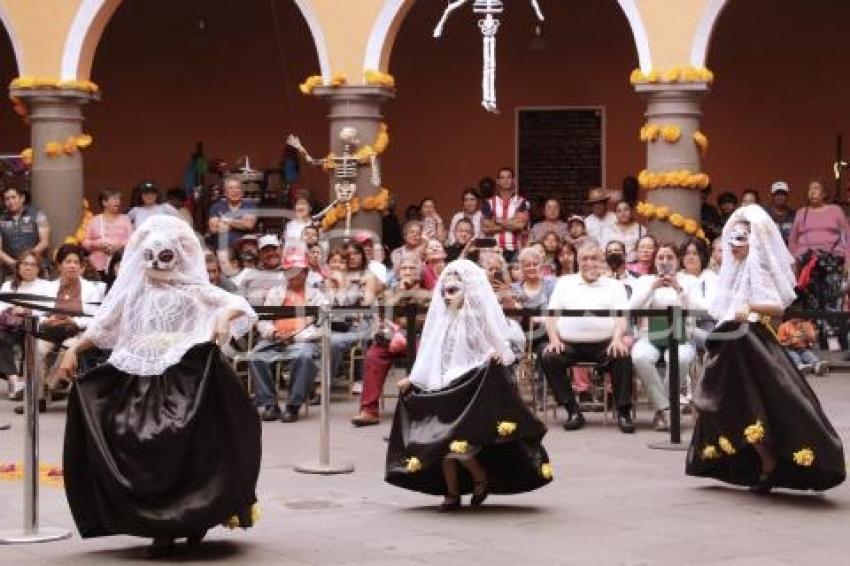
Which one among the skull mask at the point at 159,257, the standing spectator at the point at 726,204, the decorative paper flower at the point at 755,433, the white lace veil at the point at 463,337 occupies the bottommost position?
the decorative paper flower at the point at 755,433

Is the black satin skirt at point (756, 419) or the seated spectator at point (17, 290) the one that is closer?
the black satin skirt at point (756, 419)

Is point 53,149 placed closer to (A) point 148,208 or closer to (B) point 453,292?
(A) point 148,208

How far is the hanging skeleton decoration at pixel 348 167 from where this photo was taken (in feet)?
59.9

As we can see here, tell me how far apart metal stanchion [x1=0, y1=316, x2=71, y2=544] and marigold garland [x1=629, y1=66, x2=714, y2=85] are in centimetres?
961

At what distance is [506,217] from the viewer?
60.6 feet

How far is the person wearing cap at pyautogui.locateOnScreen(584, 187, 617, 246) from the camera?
1838cm

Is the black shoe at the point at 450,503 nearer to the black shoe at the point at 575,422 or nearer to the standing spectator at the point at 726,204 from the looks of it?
the black shoe at the point at 575,422

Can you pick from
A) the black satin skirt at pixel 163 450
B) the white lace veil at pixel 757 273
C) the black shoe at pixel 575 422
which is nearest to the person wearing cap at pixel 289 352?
the black shoe at pixel 575 422

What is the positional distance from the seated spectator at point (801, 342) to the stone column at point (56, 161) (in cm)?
715

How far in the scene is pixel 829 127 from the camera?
21797 mm

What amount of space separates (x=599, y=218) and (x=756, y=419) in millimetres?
8257

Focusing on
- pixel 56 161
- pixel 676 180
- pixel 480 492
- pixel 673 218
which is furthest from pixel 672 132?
pixel 480 492

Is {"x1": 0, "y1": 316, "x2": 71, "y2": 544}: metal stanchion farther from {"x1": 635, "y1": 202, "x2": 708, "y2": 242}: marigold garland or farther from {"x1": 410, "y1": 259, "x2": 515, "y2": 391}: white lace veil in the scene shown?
{"x1": 635, "y1": 202, "x2": 708, "y2": 242}: marigold garland

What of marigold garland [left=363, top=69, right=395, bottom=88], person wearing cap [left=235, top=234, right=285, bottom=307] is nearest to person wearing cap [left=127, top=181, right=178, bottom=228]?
marigold garland [left=363, top=69, right=395, bottom=88]
